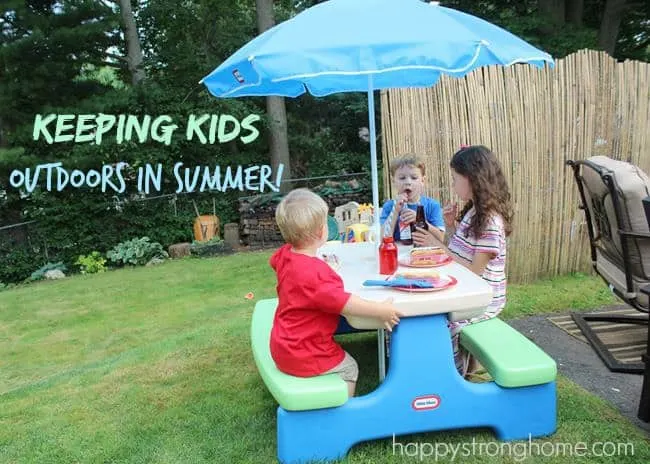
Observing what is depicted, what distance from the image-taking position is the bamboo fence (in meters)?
5.25

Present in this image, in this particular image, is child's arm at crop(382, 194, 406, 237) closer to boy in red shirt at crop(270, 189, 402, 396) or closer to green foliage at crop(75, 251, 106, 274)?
boy in red shirt at crop(270, 189, 402, 396)

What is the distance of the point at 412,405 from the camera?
272 centimetres

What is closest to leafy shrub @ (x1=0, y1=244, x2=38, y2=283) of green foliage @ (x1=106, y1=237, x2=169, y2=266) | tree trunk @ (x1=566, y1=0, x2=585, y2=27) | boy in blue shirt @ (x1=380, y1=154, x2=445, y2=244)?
green foliage @ (x1=106, y1=237, x2=169, y2=266)

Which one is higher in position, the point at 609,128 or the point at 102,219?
the point at 609,128

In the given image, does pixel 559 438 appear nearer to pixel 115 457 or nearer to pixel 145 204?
pixel 115 457

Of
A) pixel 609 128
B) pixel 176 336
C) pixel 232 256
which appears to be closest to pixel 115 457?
pixel 176 336

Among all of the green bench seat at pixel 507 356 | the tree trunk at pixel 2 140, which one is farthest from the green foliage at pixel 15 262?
the green bench seat at pixel 507 356

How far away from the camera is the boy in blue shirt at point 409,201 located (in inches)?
144

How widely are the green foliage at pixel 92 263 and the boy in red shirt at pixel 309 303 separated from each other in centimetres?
822

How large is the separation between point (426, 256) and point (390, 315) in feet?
2.47

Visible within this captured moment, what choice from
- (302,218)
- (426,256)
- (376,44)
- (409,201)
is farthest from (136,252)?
(376,44)

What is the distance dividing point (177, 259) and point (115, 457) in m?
7.32

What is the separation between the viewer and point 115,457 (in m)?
2.91

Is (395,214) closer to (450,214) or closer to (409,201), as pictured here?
(409,201)
